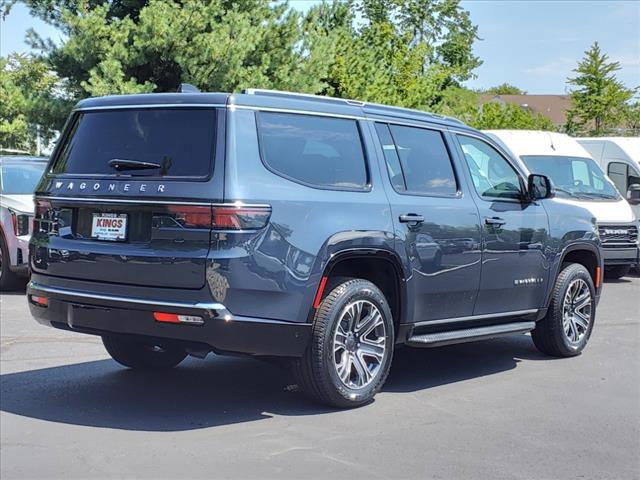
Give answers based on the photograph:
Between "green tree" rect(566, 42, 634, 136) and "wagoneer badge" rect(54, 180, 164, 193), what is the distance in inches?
1355

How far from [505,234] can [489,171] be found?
0.61 m

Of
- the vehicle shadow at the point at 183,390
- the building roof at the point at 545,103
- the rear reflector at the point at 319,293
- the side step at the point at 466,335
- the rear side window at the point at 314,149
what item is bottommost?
the vehicle shadow at the point at 183,390

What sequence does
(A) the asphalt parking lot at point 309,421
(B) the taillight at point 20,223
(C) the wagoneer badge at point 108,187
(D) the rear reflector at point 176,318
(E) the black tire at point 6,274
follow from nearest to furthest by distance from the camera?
(A) the asphalt parking lot at point 309,421, (D) the rear reflector at point 176,318, (C) the wagoneer badge at point 108,187, (B) the taillight at point 20,223, (E) the black tire at point 6,274

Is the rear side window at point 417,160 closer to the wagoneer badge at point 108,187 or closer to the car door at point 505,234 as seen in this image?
the car door at point 505,234

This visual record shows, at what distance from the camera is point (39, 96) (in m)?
20.2

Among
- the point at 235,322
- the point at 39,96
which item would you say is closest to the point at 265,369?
the point at 235,322

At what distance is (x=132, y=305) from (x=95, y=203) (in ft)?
2.45

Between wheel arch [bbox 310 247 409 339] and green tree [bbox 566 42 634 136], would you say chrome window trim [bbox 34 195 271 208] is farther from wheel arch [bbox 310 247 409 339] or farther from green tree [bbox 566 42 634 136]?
green tree [bbox 566 42 634 136]

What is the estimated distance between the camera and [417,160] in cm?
668

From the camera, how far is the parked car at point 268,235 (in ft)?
17.3

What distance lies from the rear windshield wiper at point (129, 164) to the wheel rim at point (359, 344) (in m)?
1.52

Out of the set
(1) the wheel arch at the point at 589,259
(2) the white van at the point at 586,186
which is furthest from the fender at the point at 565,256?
(2) the white van at the point at 586,186

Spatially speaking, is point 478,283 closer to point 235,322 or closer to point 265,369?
point 265,369

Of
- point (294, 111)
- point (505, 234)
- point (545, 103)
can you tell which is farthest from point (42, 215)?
point (545, 103)
